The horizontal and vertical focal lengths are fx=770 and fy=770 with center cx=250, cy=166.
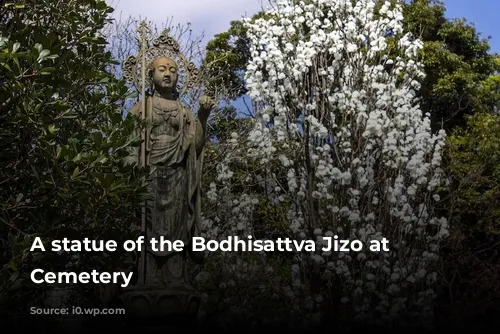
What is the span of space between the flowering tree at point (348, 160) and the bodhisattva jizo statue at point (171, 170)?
3061 millimetres

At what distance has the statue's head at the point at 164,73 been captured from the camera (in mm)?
7047

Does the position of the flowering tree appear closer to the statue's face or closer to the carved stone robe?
the carved stone robe

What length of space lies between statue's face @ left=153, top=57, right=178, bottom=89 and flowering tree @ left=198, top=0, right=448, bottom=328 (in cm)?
354

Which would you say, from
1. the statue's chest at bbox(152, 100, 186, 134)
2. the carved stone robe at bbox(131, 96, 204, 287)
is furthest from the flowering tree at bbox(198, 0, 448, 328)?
the statue's chest at bbox(152, 100, 186, 134)

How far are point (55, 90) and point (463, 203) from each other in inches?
469

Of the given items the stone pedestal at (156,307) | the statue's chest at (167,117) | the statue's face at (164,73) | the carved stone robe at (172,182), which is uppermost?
the statue's face at (164,73)

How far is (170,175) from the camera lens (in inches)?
268

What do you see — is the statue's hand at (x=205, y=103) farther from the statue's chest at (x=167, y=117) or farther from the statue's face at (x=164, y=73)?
the statue's face at (x=164, y=73)

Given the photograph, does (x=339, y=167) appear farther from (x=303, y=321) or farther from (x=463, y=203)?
(x=463, y=203)

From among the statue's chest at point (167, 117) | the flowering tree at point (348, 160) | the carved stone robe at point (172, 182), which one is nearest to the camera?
the carved stone robe at point (172, 182)

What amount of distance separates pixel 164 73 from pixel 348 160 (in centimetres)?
421

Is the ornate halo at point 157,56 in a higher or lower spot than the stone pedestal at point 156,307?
higher

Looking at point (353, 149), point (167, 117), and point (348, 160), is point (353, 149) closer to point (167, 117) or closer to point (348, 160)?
point (348, 160)

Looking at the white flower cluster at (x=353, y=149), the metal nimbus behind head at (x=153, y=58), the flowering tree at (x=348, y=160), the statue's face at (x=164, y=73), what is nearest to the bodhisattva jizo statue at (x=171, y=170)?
the statue's face at (x=164, y=73)
